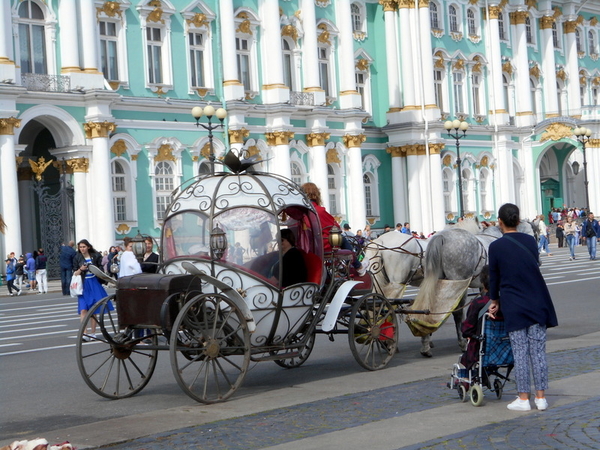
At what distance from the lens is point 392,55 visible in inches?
2078

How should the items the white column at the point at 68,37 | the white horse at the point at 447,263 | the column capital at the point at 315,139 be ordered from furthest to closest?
1. the column capital at the point at 315,139
2. the white column at the point at 68,37
3. the white horse at the point at 447,263

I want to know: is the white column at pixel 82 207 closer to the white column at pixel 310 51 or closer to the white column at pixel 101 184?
the white column at pixel 101 184

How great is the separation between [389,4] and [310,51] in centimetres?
716

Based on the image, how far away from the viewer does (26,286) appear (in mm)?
38375

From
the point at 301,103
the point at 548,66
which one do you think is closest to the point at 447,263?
the point at 301,103

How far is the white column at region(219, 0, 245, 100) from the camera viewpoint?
43938 mm

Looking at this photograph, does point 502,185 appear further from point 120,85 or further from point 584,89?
point 120,85

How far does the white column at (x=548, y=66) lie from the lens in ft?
206

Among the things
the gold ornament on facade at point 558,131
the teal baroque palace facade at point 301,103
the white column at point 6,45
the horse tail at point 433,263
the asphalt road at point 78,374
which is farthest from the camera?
the gold ornament on facade at point 558,131

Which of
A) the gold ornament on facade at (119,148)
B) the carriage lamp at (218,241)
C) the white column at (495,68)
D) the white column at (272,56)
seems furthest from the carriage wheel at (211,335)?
the white column at (495,68)


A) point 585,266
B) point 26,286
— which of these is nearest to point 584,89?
point 585,266

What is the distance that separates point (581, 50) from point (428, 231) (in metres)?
21.1

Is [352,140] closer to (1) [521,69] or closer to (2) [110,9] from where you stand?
(2) [110,9]

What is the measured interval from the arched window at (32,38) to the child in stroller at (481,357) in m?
30.7
